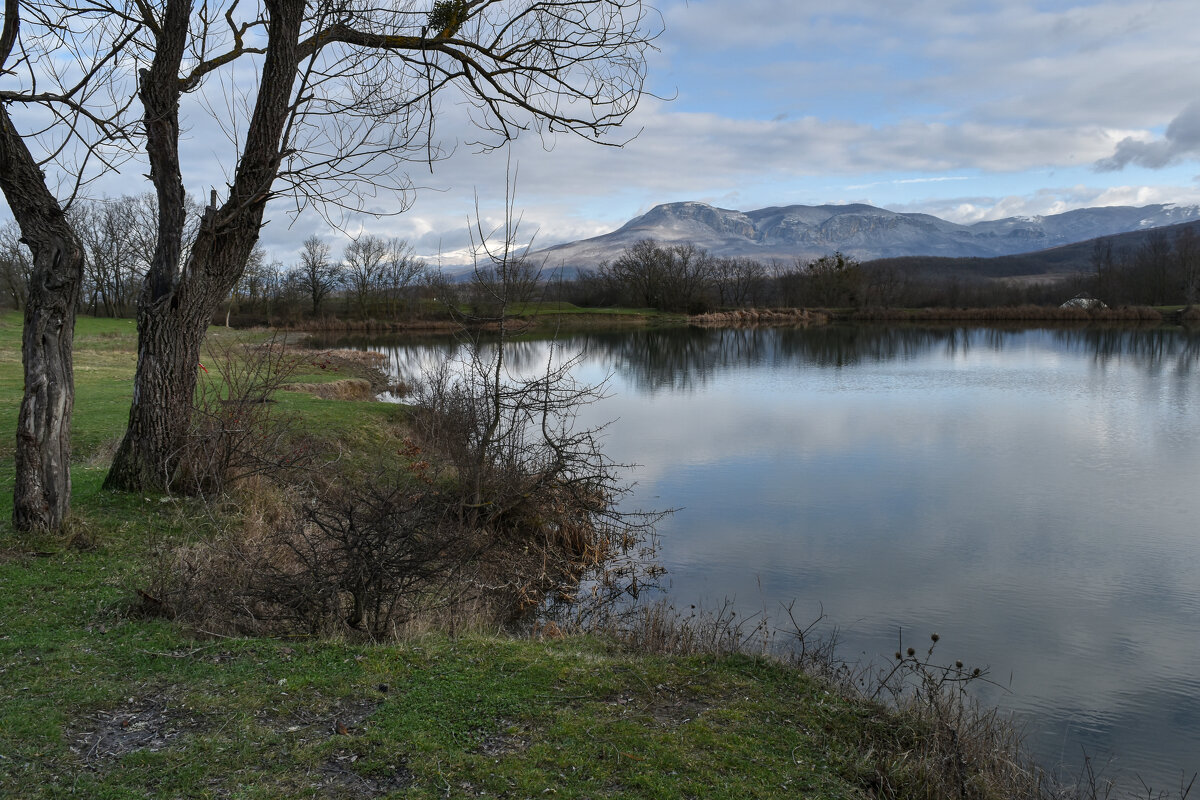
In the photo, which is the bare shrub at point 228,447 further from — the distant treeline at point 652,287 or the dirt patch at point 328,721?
the distant treeline at point 652,287

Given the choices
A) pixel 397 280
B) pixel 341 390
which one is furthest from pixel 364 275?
pixel 341 390

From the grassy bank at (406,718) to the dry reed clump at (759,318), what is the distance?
6878 centimetres

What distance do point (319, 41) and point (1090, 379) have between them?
30070 millimetres

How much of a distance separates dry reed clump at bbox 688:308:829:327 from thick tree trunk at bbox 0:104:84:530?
68198 mm

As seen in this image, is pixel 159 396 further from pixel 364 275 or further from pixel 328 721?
pixel 364 275

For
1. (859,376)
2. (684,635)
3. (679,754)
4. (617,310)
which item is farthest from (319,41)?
(617,310)

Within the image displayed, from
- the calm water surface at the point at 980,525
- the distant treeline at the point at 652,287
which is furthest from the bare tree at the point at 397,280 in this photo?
the calm water surface at the point at 980,525

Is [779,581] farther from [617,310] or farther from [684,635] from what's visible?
[617,310]

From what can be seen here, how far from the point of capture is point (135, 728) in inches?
165

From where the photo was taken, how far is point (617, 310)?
80.8m

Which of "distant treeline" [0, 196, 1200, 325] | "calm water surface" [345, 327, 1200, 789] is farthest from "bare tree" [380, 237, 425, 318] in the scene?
"calm water surface" [345, 327, 1200, 789]

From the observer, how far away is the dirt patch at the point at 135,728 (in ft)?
13.0

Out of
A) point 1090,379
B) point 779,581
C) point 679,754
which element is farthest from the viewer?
point 1090,379

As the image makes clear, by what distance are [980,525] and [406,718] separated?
1045 centimetres
